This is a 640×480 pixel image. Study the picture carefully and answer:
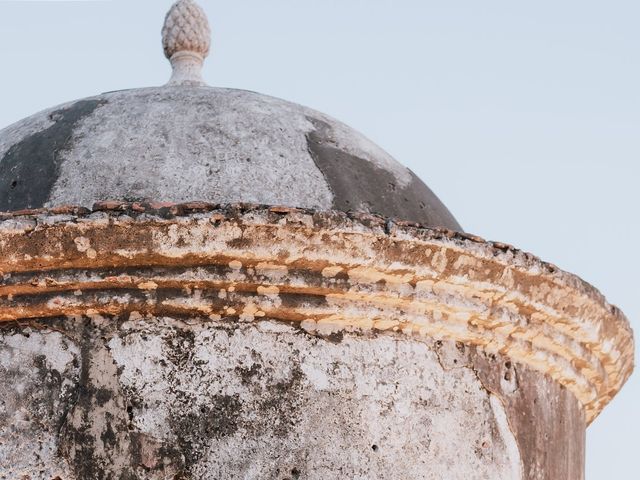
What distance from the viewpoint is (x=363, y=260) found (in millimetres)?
4070

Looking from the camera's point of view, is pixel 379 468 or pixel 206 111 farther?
pixel 206 111

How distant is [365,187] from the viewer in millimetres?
4855

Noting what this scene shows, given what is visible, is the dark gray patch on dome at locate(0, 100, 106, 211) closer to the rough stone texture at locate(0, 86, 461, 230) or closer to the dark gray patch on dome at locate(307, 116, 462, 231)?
the rough stone texture at locate(0, 86, 461, 230)

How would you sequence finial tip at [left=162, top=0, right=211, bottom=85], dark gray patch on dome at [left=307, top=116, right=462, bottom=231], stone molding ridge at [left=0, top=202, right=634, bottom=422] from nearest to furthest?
stone molding ridge at [left=0, top=202, right=634, bottom=422] → dark gray patch on dome at [left=307, top=116, right=462, bottom=231] → finial tip at [left=162, top=0, right=211, bottom=85]

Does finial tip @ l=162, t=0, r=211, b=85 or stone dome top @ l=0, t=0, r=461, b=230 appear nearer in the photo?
stone dome top @ l=0, t=0, r=461, b=230

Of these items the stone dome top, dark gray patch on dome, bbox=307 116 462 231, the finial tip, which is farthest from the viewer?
the finial tip

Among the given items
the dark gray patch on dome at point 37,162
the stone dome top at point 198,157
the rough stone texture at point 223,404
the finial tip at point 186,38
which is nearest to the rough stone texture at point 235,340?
the rough stone texture at point 223,404

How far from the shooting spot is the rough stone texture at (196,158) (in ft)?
14.9

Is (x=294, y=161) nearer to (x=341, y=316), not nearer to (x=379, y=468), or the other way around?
(x=341, y=316)

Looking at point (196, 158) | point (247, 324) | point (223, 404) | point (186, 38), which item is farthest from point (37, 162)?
point (186, 38)

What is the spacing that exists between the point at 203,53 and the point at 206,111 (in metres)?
1.13

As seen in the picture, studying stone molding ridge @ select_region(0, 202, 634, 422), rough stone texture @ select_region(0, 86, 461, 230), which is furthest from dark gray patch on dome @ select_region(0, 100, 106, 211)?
stone molding ridge @ select_region(0, 202, 634, 422)

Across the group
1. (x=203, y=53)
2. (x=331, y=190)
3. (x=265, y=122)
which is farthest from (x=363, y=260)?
(x=203, y=53)

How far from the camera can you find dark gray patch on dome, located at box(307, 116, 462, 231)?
4.76 meters
